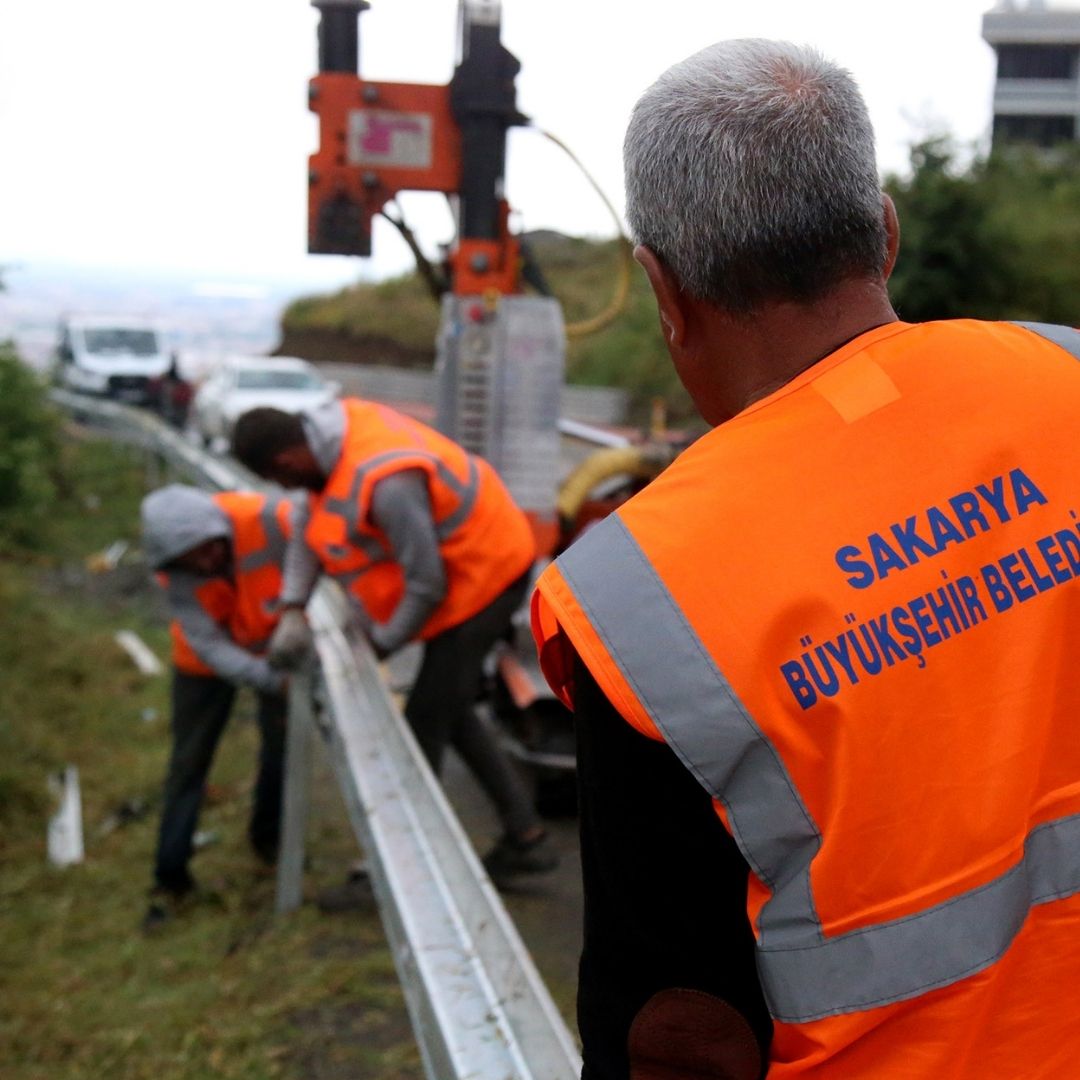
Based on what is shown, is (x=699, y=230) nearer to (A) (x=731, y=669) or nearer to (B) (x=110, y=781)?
(A) (x=731, y=669)

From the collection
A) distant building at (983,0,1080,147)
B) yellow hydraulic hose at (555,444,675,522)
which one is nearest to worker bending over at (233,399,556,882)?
yellow hydraulic hose at (555,444,675,522)

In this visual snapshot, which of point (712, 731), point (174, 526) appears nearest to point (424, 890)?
point (712, 731)

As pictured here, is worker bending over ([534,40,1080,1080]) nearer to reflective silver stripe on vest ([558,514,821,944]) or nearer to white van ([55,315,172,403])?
reflective silver stripe on vest ([558,514,821,944])

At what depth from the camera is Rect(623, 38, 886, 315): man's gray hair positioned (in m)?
1.33

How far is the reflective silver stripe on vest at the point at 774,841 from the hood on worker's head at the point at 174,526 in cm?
422

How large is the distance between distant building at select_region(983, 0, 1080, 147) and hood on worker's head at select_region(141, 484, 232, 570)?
31642mm

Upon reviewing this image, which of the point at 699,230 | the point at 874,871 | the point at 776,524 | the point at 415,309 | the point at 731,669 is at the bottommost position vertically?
the point at 415,309

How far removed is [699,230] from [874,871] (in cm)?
62

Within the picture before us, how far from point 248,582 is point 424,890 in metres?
2.85

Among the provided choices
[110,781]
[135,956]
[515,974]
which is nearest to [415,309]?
[110,781]

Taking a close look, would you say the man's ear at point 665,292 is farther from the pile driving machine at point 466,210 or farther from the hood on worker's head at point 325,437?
the pile driving machine at point 466,210

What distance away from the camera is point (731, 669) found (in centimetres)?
124

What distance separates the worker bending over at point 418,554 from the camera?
4906 millimetres

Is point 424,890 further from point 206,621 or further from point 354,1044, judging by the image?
point 206,621
